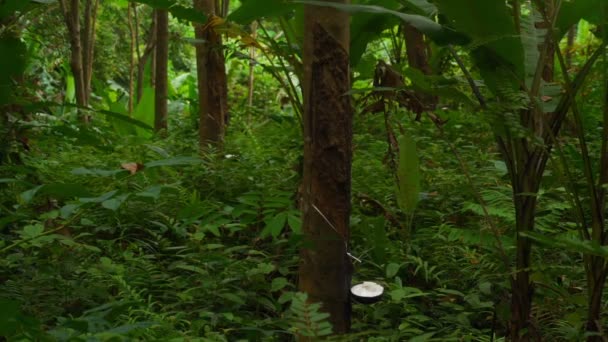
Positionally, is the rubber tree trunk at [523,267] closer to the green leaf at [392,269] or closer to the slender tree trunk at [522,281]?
the slender tree trunk at [522,281]

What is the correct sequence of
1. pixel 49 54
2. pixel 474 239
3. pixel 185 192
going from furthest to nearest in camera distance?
pixel 49 54
pixel 185 192
pixel 474 239

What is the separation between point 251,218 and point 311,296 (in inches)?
19.5

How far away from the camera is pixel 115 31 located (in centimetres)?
1178

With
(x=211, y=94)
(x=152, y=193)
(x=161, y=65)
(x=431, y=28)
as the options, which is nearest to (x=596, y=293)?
(x=431, y=28)

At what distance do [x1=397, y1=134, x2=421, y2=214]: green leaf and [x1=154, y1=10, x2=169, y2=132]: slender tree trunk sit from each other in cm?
345

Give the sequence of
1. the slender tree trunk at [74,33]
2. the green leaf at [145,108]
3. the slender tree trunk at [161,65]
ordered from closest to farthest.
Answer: the slender tree trunk at [74,33] → the slender tree trunk at [161,65] → the green leaf at [145,108]

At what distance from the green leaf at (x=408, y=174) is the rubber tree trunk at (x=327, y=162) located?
0.51 meters

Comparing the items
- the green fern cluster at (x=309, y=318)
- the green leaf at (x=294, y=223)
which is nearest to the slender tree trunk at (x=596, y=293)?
the green leaf at (x=294, y=223)

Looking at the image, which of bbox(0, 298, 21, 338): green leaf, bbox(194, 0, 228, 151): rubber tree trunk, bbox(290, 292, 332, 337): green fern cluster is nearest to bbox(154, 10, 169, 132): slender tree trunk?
bbox(194, 0, 228, 151): rubber tree trunk

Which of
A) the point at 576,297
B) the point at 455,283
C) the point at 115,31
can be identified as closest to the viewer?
the point at 576,297

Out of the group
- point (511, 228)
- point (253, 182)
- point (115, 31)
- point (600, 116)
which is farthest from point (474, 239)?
point (115, 31)

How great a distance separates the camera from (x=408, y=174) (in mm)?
3090

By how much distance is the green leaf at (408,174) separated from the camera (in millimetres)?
2994

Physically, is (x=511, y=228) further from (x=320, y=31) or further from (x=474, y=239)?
(x=320, y=31)
